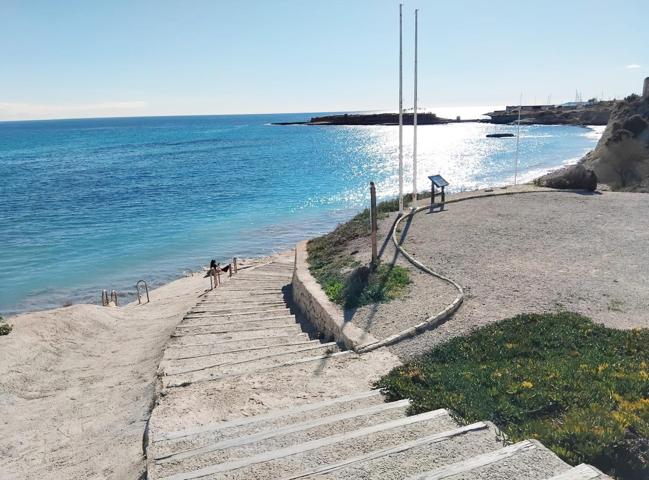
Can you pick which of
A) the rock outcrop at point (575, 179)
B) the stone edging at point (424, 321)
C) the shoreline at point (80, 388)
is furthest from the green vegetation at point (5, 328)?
the rock outcrop at point (575, 179)

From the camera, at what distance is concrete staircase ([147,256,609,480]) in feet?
16.0

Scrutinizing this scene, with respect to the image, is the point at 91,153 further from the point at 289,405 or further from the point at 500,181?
the point at 289,405

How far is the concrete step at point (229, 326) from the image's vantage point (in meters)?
11.2

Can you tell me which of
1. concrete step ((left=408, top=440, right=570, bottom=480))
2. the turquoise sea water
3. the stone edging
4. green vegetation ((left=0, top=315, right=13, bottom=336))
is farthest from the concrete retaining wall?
the turquoise sea water

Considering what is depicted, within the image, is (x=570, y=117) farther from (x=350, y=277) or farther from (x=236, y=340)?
(x=236, y=340)

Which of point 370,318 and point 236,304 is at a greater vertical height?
point 370,318

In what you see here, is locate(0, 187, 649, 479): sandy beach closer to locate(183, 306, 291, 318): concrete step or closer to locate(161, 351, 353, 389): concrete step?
locate(161, 351, 353, 389): concrete step

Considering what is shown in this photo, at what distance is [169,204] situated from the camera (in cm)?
4028

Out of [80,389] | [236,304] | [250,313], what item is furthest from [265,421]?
[236,304]

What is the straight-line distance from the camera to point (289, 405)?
7066mm

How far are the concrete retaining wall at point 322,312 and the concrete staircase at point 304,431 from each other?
41cm

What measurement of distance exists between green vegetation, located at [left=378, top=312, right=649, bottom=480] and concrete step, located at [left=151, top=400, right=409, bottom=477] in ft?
2.11

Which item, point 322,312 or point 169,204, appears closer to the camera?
point 322,312

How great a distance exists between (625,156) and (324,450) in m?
29.8
